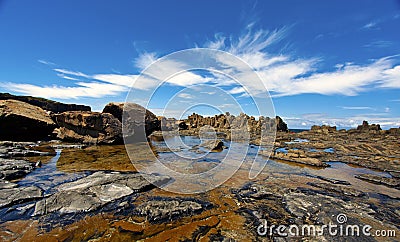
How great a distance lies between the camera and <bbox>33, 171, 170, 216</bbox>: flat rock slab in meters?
4.77

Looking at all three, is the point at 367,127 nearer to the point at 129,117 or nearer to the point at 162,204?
the point at 129,117

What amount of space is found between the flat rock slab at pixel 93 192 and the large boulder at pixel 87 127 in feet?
36.1

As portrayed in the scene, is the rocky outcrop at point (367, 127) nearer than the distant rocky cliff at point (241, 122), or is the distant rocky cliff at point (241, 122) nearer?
the rocky outcrop at point (367, 127)

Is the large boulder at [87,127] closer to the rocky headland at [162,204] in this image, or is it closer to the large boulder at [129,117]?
the large boulder at [129,117]

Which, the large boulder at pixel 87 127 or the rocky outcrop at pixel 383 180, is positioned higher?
the large boulder at pixel 87 127

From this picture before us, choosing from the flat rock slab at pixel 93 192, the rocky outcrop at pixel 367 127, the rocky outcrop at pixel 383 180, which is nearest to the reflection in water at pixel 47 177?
the flat rock slab at pixel 93 192

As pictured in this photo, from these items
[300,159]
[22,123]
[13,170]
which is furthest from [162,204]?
[22,123]

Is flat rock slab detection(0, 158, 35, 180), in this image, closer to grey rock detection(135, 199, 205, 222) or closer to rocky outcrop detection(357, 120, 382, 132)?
grey rock detection(135, 199, 205, 222)

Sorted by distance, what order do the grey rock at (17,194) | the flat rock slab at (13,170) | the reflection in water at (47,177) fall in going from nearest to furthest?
1. the grey rock at (17,194)
2. the reflection in water at (47,177)
3. the flat rock slab at (13,170)

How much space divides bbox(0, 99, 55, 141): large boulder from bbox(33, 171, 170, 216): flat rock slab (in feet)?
45.7

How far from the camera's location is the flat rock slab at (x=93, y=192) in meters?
4.77

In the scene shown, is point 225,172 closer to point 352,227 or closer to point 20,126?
point 352,227

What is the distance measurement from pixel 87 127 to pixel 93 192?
42.9ft

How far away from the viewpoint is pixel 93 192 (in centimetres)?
552
